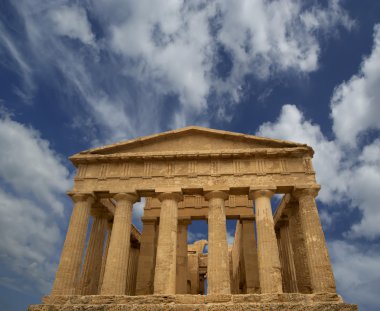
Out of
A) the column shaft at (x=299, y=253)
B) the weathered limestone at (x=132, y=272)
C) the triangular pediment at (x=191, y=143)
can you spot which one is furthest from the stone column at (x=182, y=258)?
the column shaft at (x=299, y=253)

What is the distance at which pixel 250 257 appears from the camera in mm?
19109

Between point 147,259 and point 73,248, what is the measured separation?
15.3 ft

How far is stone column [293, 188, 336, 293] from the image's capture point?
47.5 ft

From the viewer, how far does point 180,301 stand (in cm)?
1330

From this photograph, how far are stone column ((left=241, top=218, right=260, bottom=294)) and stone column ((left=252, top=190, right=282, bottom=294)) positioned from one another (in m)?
3.53

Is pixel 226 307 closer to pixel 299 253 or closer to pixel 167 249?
pixel 167 249

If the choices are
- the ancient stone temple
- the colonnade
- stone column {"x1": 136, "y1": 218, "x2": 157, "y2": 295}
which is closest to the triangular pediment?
the ancient stone temple

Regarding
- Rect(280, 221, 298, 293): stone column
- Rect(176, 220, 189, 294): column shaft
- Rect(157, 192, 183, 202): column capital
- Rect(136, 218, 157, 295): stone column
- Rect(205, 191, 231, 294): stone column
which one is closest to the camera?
Rect(205, 191, 231, 294): stone column

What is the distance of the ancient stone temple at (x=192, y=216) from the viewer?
15.0m

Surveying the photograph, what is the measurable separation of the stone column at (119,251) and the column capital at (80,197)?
1345 mm

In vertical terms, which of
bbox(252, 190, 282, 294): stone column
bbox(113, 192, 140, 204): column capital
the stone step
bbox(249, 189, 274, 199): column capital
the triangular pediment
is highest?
the triangular pediment

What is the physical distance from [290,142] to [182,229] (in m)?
8.07

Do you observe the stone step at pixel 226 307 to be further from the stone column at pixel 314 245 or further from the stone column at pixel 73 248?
the stone column at pixel 73 248

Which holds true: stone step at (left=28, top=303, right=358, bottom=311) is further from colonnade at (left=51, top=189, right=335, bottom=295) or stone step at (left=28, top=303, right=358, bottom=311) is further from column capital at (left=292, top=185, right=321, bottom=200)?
column capital at (left=292, top=185, right=321, bottom=200)
